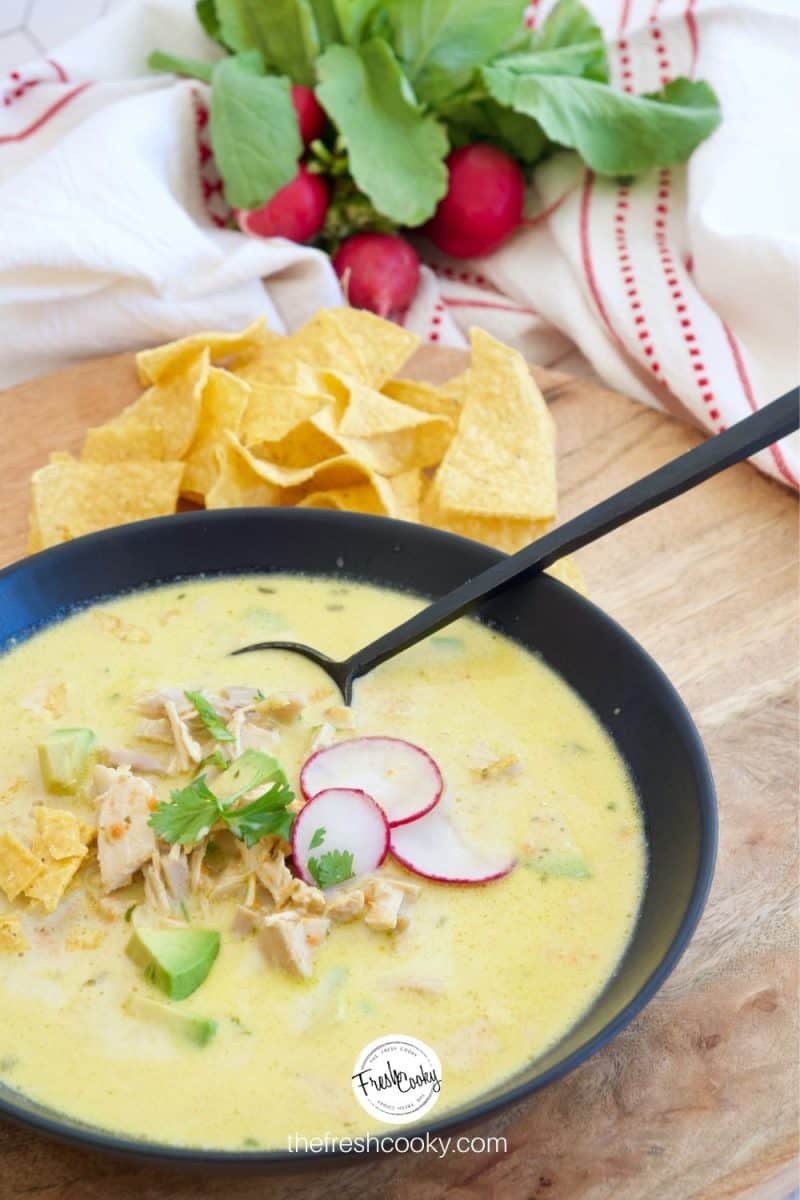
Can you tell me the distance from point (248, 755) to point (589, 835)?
22.6 inches

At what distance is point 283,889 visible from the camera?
6.96ft

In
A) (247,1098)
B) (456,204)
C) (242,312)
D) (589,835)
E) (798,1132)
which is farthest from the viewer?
(456,204)

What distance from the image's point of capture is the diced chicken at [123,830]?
2.13m

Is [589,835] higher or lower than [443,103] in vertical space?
lower

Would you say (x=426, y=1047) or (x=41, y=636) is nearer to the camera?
(x=426, y=1047)

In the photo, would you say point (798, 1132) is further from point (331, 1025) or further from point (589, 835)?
point (331, 1025)

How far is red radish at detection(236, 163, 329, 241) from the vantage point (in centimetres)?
390

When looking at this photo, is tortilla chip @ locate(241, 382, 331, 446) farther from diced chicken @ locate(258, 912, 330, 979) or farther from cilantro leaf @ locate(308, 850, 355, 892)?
diced chicken @ locate(258, 912, 330, 979)

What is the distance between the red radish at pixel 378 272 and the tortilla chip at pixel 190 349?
521 mm

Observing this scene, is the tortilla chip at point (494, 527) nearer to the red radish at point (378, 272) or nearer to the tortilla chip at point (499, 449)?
the tortilla chip at point (499, 449)

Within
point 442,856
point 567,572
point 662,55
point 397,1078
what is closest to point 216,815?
point 442,856

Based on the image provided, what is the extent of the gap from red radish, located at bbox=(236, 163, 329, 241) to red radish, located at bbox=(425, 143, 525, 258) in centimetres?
36

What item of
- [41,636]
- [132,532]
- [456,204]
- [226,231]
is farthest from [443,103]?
[41,636]

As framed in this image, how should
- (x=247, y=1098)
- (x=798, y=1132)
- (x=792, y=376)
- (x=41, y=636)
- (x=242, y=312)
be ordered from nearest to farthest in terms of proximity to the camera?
(x=247, y=1098)
(x=798, y=1132)
(x=41, y=636)
(x=792, y=376)
(x=242, y=312)
